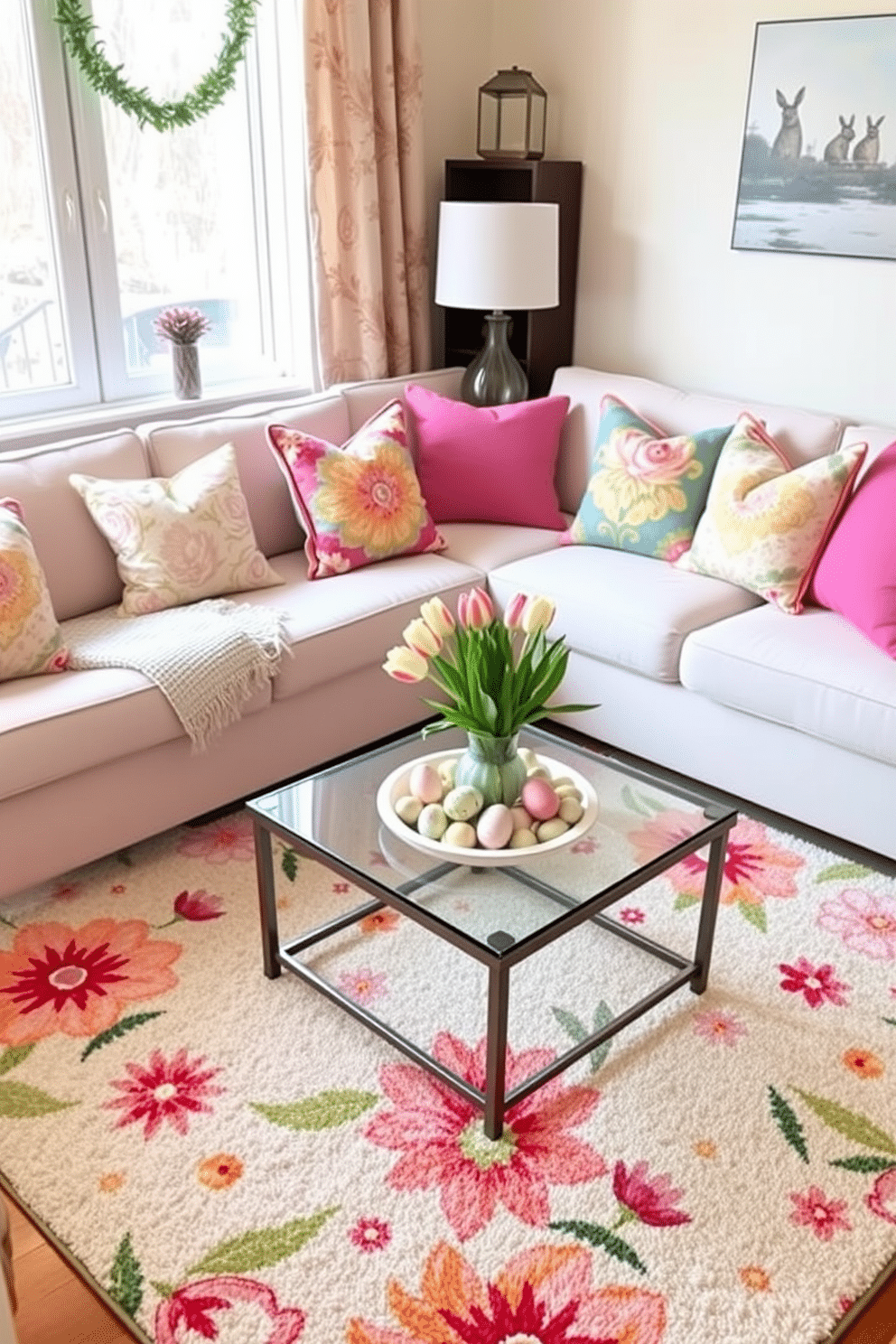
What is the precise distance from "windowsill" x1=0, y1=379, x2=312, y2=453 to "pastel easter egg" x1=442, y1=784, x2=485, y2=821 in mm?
1825

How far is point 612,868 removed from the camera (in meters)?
2.02

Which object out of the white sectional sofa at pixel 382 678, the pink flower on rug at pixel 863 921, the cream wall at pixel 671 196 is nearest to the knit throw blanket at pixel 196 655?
the white sectional sofa at pixel 382 678

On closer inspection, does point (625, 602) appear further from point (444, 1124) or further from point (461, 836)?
point (444, 1124)

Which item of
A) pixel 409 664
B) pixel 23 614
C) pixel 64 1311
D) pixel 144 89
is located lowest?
pixel 64 1311

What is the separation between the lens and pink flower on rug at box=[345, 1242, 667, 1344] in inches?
63.9

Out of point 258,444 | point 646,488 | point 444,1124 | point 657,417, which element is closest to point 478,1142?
point 444,1124

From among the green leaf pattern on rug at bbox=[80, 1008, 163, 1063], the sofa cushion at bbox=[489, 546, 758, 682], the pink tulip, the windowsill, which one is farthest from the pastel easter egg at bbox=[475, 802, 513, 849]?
the windowsill

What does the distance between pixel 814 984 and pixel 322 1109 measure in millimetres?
999

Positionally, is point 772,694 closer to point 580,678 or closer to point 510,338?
point 580,678

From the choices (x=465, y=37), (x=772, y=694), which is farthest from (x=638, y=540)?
(x=465, y=37)

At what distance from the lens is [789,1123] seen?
1985 mm

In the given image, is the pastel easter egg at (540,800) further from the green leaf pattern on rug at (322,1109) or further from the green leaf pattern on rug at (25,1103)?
the green leaf pattern on rug at (25,1103)

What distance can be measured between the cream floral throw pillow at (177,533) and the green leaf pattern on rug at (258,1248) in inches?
61.1

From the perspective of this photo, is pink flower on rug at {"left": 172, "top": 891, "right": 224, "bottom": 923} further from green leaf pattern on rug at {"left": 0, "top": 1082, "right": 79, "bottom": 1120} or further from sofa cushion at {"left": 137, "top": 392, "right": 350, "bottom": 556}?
sofa cushion at {"left": 137, "top": 392, "right": 350, "bottom": 556}
